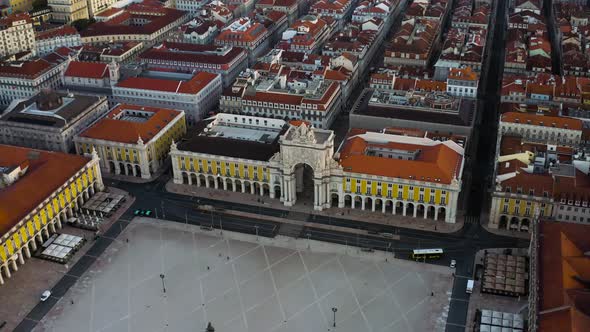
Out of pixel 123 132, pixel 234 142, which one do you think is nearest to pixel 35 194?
pixel 123 132

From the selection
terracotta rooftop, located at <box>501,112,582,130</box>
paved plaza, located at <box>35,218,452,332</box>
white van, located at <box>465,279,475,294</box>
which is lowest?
paved plaza, located at <box>35,218,452,332</box>

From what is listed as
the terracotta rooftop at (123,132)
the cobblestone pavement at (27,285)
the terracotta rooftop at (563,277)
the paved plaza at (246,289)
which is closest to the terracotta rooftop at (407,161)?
the paved plaza at (246,289)

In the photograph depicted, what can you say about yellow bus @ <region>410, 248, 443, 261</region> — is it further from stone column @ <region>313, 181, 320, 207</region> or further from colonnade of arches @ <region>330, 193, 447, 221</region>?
stone column @ <region>313, 181, 320, 207</region>

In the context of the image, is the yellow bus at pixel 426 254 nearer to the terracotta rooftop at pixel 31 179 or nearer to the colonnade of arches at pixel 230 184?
the colonnade of arches at pixel 230 184

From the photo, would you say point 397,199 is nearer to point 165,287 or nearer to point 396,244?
point 396,244

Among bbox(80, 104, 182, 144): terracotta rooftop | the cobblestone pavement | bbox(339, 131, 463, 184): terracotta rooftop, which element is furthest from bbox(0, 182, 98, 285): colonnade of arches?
bbox(339, 131, 463, 184): terracotta rooftop

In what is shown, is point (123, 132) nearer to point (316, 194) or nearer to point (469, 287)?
point (316, 194)

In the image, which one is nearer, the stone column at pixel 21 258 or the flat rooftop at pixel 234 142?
the stone column at pixel 21 258
